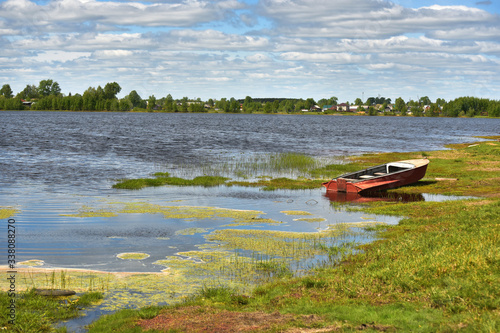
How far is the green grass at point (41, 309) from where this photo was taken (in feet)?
38.0

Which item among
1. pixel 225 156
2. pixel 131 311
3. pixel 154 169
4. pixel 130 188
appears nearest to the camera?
pixel 131 311

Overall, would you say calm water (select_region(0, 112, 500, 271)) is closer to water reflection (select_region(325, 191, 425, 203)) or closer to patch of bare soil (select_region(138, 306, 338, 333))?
water reflection (select_region(325, 191, 425, 203))

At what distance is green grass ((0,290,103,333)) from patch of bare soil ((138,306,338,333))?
7.64ft

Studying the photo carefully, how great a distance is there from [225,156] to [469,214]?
36651mm

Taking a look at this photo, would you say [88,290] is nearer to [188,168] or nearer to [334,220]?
[334,220]

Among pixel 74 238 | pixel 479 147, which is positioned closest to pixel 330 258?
pixel 74 238

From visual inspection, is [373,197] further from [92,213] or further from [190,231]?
[92,213]

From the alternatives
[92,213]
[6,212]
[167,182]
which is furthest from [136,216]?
[167,182]

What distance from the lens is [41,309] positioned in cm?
1274

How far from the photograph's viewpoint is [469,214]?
21062 mm

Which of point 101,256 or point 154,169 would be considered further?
point 154,169

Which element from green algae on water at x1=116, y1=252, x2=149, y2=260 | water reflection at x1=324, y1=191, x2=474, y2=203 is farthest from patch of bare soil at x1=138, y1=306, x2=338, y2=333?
water reflection at x1=324, y1=191, x2=474, y2=203

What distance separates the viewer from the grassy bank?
1062 centimetres

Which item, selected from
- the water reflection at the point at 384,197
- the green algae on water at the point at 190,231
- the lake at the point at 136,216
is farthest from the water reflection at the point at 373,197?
the green algae on water at the point at 190,231
